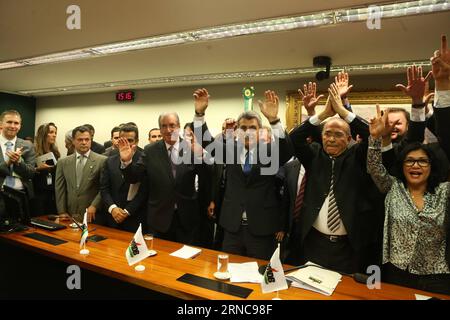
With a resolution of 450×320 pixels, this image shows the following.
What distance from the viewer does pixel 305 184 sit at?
7.13 ft

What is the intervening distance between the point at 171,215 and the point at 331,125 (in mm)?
1416

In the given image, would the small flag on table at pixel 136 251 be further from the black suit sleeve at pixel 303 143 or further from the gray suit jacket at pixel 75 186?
the gray suit jacket at pixel 75 186

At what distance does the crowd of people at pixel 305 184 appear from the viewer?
5.61 feet

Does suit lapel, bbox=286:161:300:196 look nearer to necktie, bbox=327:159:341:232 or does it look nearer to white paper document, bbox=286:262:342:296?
necktie, bbox=327:159:341:232

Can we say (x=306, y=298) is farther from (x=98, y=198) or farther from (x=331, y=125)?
(x=98, y=198)

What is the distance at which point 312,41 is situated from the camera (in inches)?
127

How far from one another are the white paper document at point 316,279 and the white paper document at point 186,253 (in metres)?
0.63

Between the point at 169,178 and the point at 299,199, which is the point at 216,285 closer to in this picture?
the point at 299,199

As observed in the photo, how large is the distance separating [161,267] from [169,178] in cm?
94

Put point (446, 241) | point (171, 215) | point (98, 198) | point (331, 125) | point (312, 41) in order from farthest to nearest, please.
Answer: point (312, 41) → point (98, 198) → point (171, 215) → point (331, 125) → point (446, 241)

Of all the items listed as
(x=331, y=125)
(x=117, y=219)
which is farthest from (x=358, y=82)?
(x=117, y=219)

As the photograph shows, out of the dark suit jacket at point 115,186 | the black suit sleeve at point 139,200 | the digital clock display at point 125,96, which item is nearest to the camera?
the black suit sleeve at point 139,200

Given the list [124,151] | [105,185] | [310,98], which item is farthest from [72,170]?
[310,98]

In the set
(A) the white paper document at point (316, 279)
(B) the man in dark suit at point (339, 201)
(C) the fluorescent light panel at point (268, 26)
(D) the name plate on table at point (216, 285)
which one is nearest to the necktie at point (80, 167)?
(C) the fluorescent light panel at point (268, 26)
